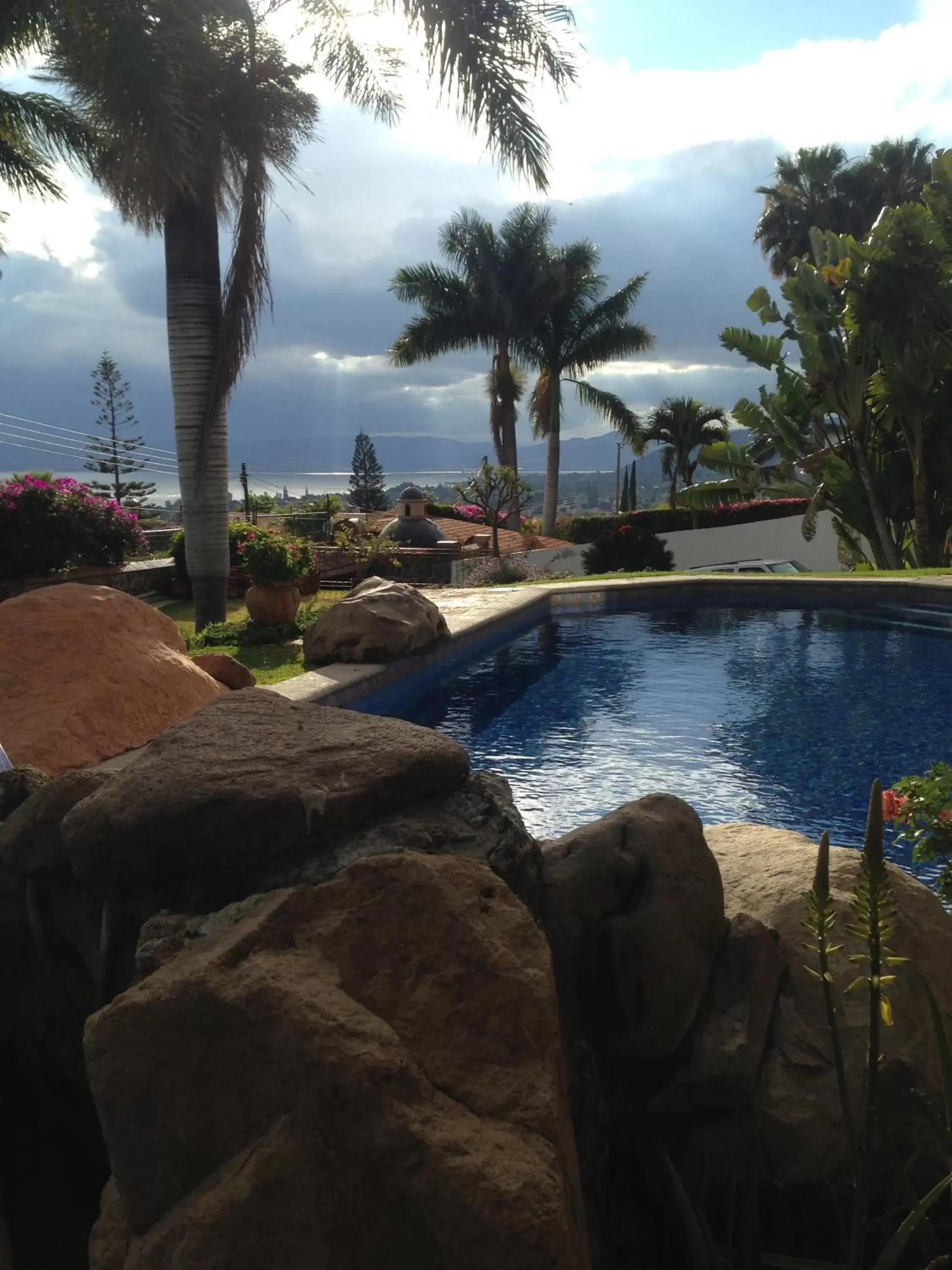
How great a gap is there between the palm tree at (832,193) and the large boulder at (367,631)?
28.3m

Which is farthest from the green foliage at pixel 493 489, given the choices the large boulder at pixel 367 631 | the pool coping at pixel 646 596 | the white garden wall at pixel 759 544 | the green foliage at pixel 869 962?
the green foliage at pixel 869 962

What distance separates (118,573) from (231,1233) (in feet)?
47.0

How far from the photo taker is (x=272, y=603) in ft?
39.4

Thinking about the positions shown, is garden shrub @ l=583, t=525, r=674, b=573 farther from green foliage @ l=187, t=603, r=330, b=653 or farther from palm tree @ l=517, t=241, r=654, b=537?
green foliage @ l=187, t=603, r=330, b=653

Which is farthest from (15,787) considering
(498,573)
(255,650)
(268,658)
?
(498,573)

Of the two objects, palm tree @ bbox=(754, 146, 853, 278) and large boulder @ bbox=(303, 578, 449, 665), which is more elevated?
palm tree @ bbox=(754, 146, 853, 278)

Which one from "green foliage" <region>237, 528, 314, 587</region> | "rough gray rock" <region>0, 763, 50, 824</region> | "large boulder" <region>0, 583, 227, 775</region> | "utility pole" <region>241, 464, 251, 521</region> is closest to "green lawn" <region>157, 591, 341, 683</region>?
"green foliage" <region>237, 528, 314, 587</region>

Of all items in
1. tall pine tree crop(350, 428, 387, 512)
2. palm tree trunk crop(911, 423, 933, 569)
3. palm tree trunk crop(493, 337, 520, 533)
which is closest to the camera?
palm tree trunk crop(911, 423, 933, 569)

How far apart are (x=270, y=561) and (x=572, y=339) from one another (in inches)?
1024

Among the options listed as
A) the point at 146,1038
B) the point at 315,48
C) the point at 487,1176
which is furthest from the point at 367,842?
the point at 315,48

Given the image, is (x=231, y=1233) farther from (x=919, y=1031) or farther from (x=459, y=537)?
(x=459, y=537)

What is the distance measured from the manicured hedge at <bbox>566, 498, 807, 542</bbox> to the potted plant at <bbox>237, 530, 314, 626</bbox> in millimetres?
18553

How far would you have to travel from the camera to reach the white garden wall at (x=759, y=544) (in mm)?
29797

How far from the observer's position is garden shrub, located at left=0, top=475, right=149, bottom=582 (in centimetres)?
1278
